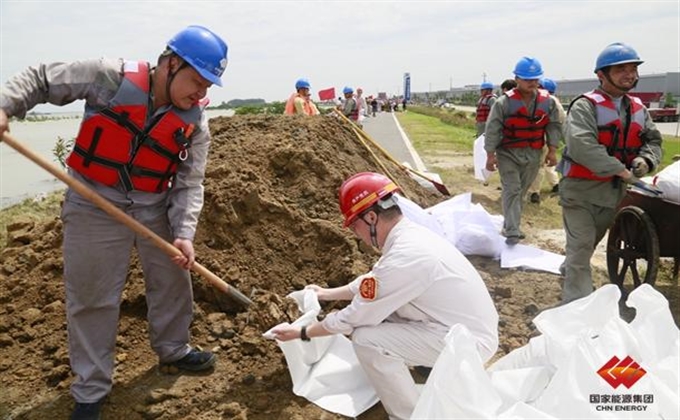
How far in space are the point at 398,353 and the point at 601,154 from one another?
222 centimetres

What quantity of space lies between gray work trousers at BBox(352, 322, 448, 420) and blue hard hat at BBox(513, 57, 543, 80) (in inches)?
157

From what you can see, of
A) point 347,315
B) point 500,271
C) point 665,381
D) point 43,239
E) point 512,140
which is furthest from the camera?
point 512,140

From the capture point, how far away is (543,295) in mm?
4645

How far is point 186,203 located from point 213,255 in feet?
3.92

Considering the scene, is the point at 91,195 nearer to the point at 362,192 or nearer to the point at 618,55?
the point at 362,192

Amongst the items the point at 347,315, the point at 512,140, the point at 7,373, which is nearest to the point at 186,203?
the point at 347,315

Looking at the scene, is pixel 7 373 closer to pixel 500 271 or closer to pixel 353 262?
pixel 353 262

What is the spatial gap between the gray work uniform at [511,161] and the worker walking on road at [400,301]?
346cm

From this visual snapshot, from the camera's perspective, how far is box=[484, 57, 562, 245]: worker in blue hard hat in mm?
5895

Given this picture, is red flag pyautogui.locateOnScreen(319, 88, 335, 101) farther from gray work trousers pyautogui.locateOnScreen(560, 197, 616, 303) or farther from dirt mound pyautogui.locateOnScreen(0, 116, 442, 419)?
gray work trousers pyautogui.locateOnScreen(560, 197, 616, 303)

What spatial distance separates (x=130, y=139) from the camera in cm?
272

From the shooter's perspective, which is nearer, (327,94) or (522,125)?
(522,125)

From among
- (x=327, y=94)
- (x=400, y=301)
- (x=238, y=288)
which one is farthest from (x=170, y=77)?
(x=327, y=94)

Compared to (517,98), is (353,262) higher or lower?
lower
